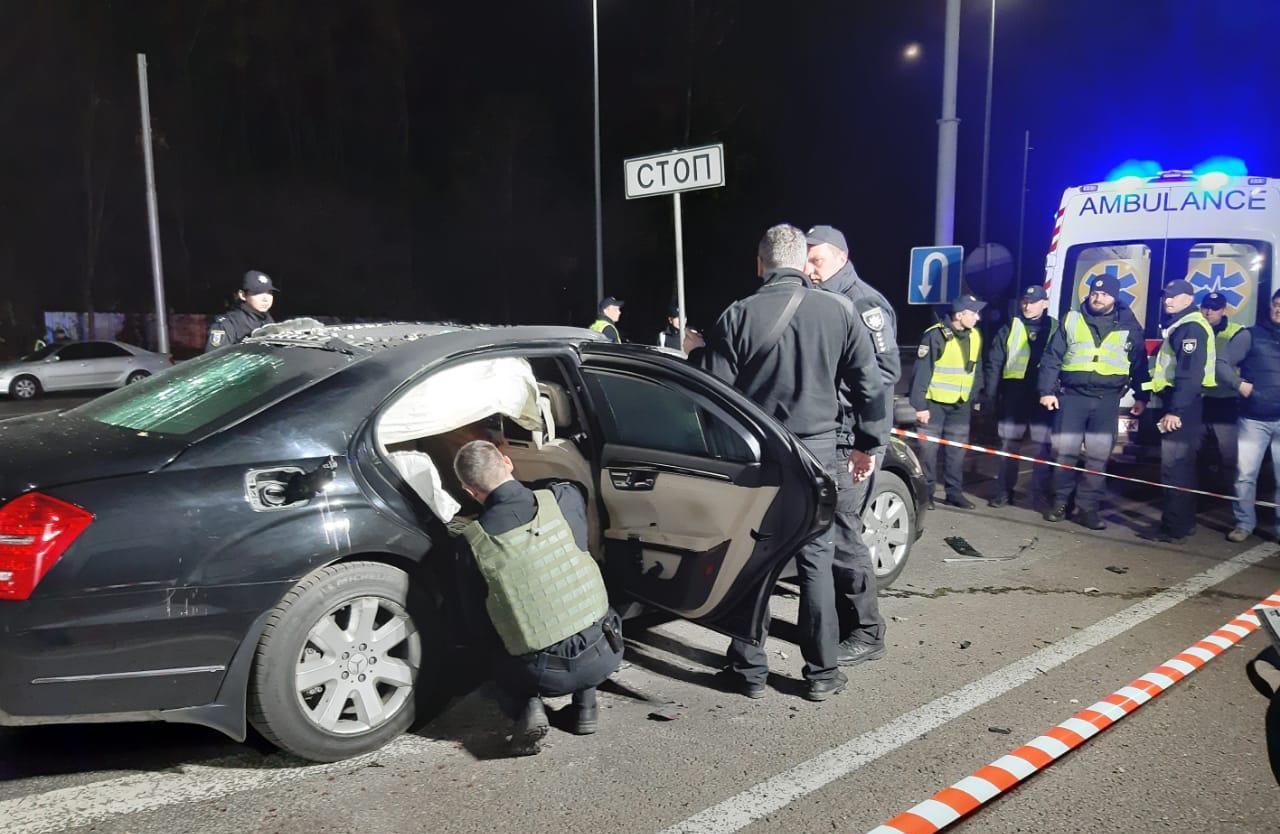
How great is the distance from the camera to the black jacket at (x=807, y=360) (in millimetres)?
3623

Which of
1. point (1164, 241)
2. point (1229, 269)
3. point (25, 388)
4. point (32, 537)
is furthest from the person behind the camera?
point (25, 388)

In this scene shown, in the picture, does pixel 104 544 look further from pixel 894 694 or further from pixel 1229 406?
pixel 1229 406

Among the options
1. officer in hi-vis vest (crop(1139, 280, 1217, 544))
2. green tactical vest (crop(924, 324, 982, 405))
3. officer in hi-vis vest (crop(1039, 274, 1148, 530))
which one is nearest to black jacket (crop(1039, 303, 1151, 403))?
officer in hi-vis vest (crop(1039, 274, 1148, 530))

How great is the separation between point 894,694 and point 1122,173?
261 inches

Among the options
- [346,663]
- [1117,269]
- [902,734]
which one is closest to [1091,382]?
[1117,269]

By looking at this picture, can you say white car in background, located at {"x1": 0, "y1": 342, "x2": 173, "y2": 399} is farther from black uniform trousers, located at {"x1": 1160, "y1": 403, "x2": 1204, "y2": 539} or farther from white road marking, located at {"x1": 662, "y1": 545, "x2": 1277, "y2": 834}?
white road marking, located at {"x1": 662, "y1": 545, "x2": 1277, "y2": 834}

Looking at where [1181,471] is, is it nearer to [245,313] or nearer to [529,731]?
[529,731]

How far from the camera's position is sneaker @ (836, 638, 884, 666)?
3.86 metres

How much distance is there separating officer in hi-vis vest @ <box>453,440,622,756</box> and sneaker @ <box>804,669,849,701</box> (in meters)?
0.90

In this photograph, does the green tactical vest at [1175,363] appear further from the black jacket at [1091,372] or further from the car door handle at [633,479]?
the car door handle at [633,479]

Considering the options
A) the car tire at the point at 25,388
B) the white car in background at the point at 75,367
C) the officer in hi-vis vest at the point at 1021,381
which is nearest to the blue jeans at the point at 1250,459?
the officer in hi-vis vest at the point at 1021,381

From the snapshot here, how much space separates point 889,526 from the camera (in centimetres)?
495

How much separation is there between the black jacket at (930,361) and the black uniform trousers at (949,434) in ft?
0.39

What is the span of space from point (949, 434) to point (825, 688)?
4347mm
